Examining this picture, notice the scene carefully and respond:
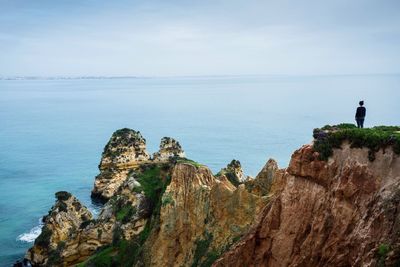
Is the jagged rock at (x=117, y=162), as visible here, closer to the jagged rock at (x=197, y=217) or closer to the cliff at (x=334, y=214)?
the jagged rock at (x=197, y=217)

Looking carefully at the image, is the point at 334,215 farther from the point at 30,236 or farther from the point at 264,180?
the point at 30,236

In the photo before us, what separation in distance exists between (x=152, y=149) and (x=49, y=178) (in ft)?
94.3

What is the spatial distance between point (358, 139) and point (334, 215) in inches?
140

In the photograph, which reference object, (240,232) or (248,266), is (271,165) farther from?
(248,266)

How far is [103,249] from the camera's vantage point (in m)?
41.8

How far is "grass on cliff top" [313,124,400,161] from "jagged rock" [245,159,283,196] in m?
13.4

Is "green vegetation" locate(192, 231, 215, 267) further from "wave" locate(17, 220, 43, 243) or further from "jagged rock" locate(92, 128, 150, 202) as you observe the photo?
"jagged rock" locate(92, 128, 150, 202)

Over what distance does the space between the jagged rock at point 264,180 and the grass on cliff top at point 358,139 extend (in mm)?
13411

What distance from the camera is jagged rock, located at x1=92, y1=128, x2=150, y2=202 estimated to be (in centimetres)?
8325

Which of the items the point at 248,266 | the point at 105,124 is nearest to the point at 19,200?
the point at 248,266

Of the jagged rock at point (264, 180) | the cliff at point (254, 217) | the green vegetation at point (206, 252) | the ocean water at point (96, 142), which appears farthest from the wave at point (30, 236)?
the jagged rock at point (264, 180)

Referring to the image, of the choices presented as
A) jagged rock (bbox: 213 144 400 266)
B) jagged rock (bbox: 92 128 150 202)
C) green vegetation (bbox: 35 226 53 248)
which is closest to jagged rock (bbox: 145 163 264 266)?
jagged rock (bbox: 213 144 400 266)

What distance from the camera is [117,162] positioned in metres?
84.4

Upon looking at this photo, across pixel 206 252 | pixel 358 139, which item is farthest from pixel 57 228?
pixel 358 139
